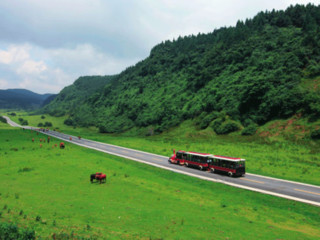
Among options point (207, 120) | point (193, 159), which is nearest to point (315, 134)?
point (193, 159)

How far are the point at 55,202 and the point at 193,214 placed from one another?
40.1 feet

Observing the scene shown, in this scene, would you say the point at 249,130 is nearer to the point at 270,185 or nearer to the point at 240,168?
the point at 240,168

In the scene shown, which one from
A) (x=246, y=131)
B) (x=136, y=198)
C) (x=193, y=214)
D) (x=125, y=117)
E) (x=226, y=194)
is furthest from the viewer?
(x=125, y=117)

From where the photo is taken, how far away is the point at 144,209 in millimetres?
19344

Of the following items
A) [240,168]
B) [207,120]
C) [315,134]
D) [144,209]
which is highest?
[207,120]

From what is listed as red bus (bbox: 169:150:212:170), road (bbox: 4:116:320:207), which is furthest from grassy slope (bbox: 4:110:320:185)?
red bus (bbox: 169:150:212:170)

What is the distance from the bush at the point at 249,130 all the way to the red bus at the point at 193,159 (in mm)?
31594

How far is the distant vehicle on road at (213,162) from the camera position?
33.9 metres

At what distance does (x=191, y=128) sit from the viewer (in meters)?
86.4

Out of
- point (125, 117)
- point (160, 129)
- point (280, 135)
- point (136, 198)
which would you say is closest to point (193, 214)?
point (136, 198)

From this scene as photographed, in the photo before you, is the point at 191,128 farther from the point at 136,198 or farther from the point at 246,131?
the point at 136,198

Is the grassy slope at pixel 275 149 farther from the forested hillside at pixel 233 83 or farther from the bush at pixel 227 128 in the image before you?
the forested hillside at pixel 233 83

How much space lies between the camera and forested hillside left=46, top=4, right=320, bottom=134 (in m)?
70.6

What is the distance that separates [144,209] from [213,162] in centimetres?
2036
